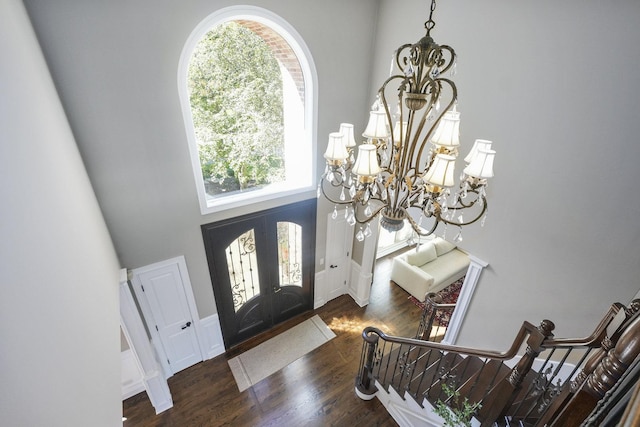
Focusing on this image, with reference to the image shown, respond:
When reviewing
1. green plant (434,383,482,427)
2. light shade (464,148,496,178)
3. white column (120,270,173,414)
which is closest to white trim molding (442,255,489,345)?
green plant (434,383,482,427)

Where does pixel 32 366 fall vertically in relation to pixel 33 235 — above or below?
below

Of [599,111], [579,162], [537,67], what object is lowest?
[579,162]

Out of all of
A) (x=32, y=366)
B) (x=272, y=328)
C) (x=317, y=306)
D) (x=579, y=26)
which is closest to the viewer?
(x=32, y=366)

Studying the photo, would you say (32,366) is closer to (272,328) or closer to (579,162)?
(579,162)

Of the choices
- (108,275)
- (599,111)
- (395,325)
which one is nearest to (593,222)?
Answer: (599,111)

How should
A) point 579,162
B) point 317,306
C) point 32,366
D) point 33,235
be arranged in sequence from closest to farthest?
1. point 32,366
2. point 33,235
3. point 579,162
4. point 317,306

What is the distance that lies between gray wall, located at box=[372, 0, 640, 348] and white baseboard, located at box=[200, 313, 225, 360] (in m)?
3.63

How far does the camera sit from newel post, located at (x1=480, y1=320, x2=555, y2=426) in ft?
7.12

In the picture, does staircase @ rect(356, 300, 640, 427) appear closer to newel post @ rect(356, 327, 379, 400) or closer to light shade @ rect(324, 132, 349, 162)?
newel post @ rect(356, 327, 379, 400)

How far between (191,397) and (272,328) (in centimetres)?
151

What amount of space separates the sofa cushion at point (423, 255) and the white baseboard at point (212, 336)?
12.9ft

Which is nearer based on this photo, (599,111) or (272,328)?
(599,111)

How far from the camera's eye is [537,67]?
7.98ft

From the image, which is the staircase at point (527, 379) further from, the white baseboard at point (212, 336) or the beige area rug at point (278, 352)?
the white baseboard at point (212, 336)
